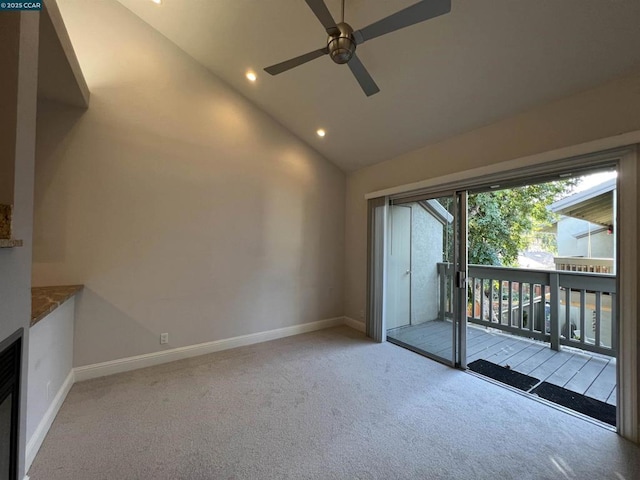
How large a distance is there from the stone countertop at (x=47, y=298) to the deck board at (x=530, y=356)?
3.53 m

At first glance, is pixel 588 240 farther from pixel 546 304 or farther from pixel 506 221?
pixel 506 221

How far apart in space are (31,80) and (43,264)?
1.78m

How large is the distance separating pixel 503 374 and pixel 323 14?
3576mm

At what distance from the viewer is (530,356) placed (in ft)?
10.4

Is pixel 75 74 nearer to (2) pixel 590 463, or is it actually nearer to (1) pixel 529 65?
(1) pixel 529 65

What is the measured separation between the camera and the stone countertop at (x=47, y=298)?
159 cm

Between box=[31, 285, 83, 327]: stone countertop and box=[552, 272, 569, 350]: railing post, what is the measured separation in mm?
5087

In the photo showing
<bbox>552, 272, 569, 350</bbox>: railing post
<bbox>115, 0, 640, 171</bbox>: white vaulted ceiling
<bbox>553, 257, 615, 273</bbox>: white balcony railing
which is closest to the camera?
<bbox>115, 0, 640, 171</bbox>: white vaulted ceiling

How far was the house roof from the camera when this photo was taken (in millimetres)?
2758

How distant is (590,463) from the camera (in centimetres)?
160

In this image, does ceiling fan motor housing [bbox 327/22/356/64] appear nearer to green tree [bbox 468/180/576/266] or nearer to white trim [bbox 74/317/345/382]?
white trim [bbox 74/317/345/382]

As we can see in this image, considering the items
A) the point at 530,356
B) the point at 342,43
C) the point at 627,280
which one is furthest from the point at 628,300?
the point at 342,43

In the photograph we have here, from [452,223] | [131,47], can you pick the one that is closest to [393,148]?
[452,223]

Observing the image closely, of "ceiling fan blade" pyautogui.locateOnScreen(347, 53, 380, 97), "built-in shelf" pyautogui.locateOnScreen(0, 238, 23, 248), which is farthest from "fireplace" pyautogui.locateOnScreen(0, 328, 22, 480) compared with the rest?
"ceiling fan blade" pyautogui.locateOnScreen(347, 53, 380, 97)
